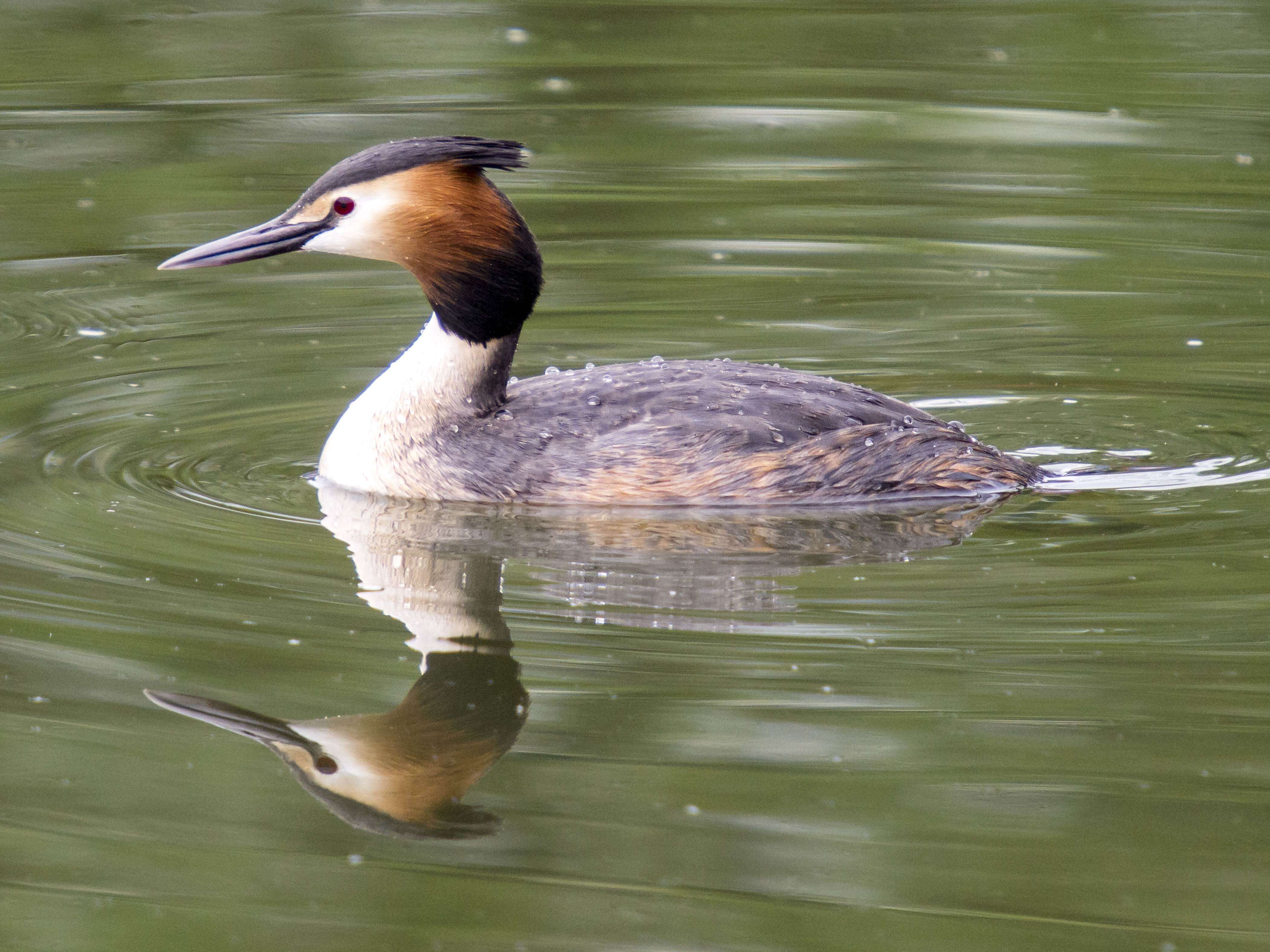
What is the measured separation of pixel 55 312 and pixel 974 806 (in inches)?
265

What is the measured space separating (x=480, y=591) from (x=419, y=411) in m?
1.26

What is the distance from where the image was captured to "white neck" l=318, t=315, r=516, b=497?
7.17m

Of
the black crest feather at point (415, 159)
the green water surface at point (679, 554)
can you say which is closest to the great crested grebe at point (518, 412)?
the black crest feather at point (415, 159)

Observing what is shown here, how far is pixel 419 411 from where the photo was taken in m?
7.22

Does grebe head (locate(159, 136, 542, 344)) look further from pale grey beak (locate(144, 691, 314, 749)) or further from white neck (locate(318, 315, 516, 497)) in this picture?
pale grey beak (locate(144, 691, 314, 749))

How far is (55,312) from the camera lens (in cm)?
990

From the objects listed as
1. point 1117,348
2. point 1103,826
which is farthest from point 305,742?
point 1117,348

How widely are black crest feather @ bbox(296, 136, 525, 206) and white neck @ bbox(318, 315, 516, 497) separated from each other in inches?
25.0

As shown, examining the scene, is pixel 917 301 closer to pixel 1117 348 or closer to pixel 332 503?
pixel 1117 348

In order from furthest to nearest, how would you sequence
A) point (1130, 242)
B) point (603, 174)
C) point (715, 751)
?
1. point (603, 174)
2. point (1130, 242)
3. point (715, 751)

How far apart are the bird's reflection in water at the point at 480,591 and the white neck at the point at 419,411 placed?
0.31ft

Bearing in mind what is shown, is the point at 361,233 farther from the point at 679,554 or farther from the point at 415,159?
the point at 679,554

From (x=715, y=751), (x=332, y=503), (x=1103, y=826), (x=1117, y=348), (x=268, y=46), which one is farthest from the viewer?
(x=268, y=46)

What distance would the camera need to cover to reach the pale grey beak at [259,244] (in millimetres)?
6992
